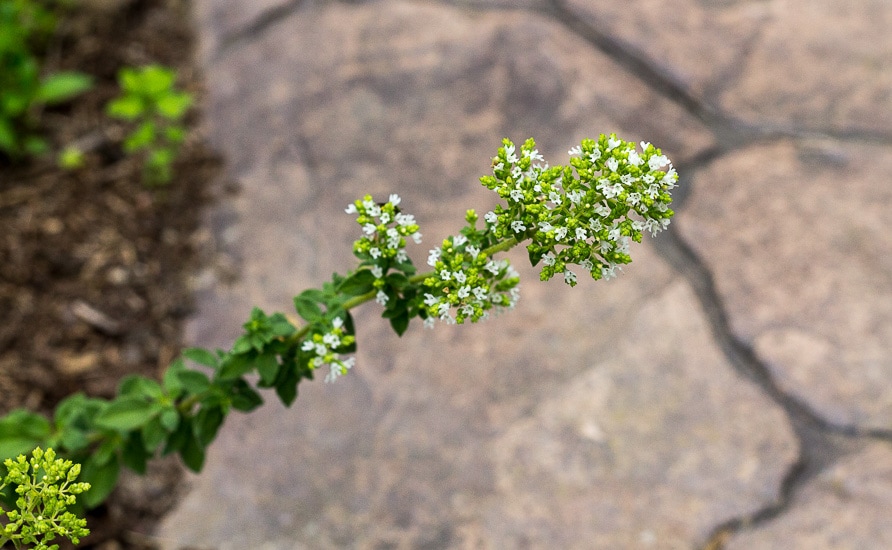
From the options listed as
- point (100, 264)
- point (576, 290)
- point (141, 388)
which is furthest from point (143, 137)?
point (576, 290)

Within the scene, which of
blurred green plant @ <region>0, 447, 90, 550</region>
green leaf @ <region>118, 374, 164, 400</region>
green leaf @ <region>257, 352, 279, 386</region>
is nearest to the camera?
blurred green plant @ <region>0, 447, 90, 550</region>

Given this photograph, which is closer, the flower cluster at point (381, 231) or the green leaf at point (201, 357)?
the flower cluster at point (381, 231)

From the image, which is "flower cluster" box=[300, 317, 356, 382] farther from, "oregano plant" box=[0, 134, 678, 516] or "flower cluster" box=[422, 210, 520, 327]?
"flower cluster" box=[422, 210, 520, 327]

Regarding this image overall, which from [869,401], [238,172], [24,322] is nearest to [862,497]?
[869,401]

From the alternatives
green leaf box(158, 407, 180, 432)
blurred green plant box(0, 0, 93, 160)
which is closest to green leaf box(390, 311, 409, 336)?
green leaf box(158, 407, 180, 432)

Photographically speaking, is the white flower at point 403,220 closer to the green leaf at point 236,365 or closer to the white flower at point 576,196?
the white flower at point 576,196

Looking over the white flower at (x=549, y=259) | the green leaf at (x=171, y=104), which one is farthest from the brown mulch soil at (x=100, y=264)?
the white flower at (x=549, y=259)

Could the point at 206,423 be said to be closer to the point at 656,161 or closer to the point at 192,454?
the point at 192,454
